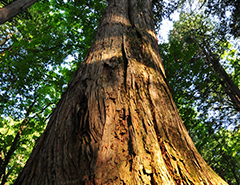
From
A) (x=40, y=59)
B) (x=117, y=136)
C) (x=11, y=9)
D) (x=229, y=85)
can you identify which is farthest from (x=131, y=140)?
(x=229, y=85)

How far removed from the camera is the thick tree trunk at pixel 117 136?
766 mm

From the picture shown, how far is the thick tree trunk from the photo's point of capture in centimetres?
77

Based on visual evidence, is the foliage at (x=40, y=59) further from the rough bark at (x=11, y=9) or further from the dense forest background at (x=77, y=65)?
the rough bark at (x=11, y=9)

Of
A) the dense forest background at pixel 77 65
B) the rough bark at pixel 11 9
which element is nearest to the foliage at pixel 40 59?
the dense forest background at pixel 77 65

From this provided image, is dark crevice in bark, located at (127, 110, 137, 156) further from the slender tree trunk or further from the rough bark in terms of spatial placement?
the slender tree trunk

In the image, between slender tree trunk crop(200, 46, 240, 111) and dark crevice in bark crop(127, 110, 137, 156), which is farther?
slender tree trunk crop(200, 46, 240, 111)

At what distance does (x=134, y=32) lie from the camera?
2.01m

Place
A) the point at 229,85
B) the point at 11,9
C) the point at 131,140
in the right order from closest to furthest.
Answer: the point at 131,140 < the point at 11,9 < the point at 229,85

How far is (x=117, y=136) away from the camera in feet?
2.98

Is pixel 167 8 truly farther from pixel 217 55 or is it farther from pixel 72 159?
pixel 72 159

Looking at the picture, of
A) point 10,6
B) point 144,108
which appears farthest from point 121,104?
point 10,6

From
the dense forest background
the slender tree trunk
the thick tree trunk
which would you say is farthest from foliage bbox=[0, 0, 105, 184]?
the slender tree trunk

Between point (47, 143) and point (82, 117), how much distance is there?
307 millimetres

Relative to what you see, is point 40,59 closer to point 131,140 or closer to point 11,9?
point 11,9
